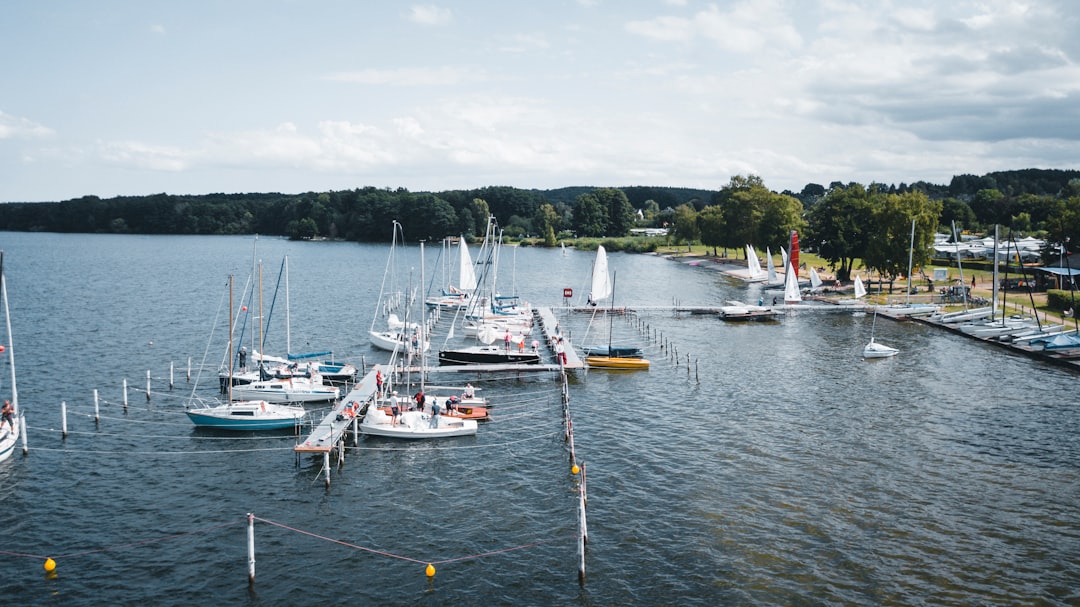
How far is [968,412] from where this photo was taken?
5297cm

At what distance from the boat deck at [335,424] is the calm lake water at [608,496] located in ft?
4.16

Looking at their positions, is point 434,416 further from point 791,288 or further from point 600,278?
point 791,288

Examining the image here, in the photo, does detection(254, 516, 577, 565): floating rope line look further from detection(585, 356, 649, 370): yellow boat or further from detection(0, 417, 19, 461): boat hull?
detection(585, 356, 649, 370): yellow boat

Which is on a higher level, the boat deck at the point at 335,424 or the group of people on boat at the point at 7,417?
the group of people on boat at the point at 7,417

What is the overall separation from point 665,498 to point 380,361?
37.9m

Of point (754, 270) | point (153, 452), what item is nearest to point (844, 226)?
point (754, 270)

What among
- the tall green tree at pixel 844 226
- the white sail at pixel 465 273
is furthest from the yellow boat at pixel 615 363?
the tall green tree at pixel 844 226

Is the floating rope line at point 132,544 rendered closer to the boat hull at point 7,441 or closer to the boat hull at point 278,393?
the boat hull at point 7,441

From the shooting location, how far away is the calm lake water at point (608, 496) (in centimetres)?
3023

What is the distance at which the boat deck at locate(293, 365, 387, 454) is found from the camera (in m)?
A: 41.8

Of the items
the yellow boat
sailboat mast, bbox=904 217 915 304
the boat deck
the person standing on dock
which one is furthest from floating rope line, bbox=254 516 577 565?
sailboat mast, bbox=904 217 915 304

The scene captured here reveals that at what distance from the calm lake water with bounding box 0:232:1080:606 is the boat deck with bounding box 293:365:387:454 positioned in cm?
127

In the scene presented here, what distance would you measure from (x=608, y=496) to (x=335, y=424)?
16935 mm

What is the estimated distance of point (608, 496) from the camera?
38.3 metres
